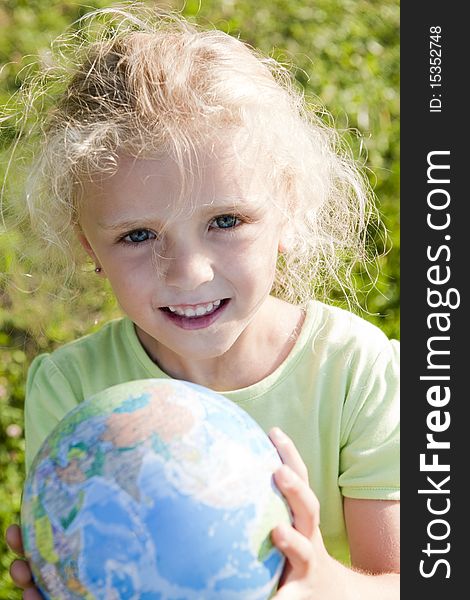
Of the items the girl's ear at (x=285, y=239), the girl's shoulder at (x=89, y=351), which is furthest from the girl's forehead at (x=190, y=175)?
the girl's shoulder at (x=89, y=351)

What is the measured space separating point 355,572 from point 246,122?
4.49 feet

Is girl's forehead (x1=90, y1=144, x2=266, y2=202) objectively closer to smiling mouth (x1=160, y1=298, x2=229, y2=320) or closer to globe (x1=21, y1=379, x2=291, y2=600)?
smiling mouth (x1=160, y1=298, x2=229, y2=320)

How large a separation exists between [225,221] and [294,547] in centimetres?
99

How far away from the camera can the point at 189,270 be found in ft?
9.73

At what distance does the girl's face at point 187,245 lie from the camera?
2.96 metres

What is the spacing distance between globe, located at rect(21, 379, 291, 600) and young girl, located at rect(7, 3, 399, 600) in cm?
12

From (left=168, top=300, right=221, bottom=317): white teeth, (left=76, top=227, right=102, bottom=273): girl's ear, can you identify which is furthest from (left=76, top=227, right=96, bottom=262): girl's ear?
(left=168, top=300, right=221, bottom=317): white teeth

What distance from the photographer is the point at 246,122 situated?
312cm

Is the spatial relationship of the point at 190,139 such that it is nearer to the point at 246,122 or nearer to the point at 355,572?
the point at 246,122

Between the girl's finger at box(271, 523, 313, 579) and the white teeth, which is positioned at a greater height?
the white teeth

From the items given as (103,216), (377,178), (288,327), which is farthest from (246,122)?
(377,178)

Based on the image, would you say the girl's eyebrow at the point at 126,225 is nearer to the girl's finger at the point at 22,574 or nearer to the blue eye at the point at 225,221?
the blue eye at the point at 225,221

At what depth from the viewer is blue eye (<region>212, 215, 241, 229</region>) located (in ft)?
9.99

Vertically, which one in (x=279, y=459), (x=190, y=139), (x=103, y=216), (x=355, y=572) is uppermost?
(x=190, y=139)
